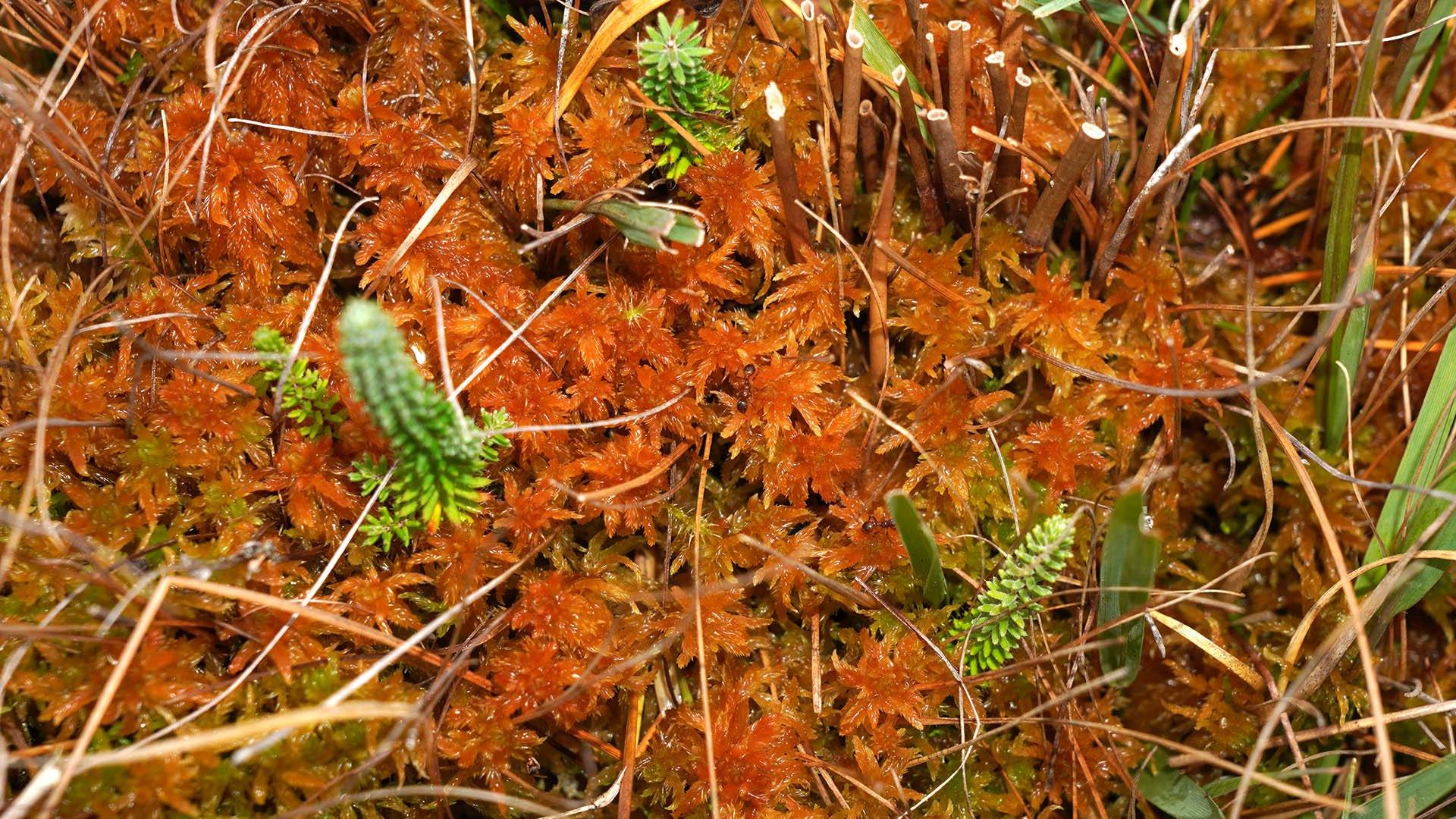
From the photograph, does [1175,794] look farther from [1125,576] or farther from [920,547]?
[920,547]

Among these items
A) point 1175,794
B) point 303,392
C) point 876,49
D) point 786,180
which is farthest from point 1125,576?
point 303,392

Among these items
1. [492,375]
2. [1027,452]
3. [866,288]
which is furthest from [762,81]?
[1027,452]

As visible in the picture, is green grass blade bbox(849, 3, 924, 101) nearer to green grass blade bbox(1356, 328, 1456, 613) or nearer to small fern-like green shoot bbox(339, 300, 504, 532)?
small fern-like green shoot bbox(339, 300, 504, 532)

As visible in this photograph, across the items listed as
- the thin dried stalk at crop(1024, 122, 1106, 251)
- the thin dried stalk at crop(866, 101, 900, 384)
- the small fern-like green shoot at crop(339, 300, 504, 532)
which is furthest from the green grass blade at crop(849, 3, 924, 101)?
the small fern-like green shoot at crop(339, 300, 504, 532)

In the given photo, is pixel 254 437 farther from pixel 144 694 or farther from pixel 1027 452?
pixel 1027 452

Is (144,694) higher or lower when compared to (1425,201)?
lower

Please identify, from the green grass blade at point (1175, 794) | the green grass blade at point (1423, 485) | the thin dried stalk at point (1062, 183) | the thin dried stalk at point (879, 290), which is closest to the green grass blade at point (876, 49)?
the thin dried stalk at point (879, 290)

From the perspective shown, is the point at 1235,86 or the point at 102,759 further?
the point at 1235,86
